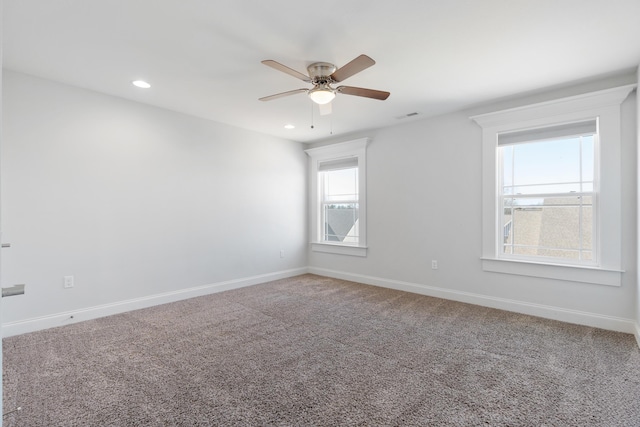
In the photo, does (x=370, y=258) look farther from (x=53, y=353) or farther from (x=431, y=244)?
(x=53, y=353)

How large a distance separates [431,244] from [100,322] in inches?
155

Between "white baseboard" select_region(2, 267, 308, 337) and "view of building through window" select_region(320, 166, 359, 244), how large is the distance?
1311 mm

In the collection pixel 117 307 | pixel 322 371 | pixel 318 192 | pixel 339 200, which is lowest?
pixel 322 371

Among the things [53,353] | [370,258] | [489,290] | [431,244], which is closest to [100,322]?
[53,353]

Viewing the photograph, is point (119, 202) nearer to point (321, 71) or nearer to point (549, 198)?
point (321, 71)

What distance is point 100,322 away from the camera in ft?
11.4

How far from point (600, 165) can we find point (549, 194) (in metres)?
0.52

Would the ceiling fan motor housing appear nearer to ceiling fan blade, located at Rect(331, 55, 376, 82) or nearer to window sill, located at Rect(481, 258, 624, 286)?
ceiling fan blade, located at Rect(331, 55, 376, 82)

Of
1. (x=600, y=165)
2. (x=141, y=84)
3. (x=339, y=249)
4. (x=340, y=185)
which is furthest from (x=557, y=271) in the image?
(x=141, y=84)

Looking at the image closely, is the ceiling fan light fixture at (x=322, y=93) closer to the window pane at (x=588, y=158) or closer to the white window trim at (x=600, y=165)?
the white window trim at (x=600, y=165)

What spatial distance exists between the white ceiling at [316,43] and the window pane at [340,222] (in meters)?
2.21

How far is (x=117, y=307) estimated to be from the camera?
3760mm

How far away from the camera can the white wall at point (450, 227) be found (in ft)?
10.5

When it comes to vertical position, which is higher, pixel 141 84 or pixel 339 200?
pixel 141 84
